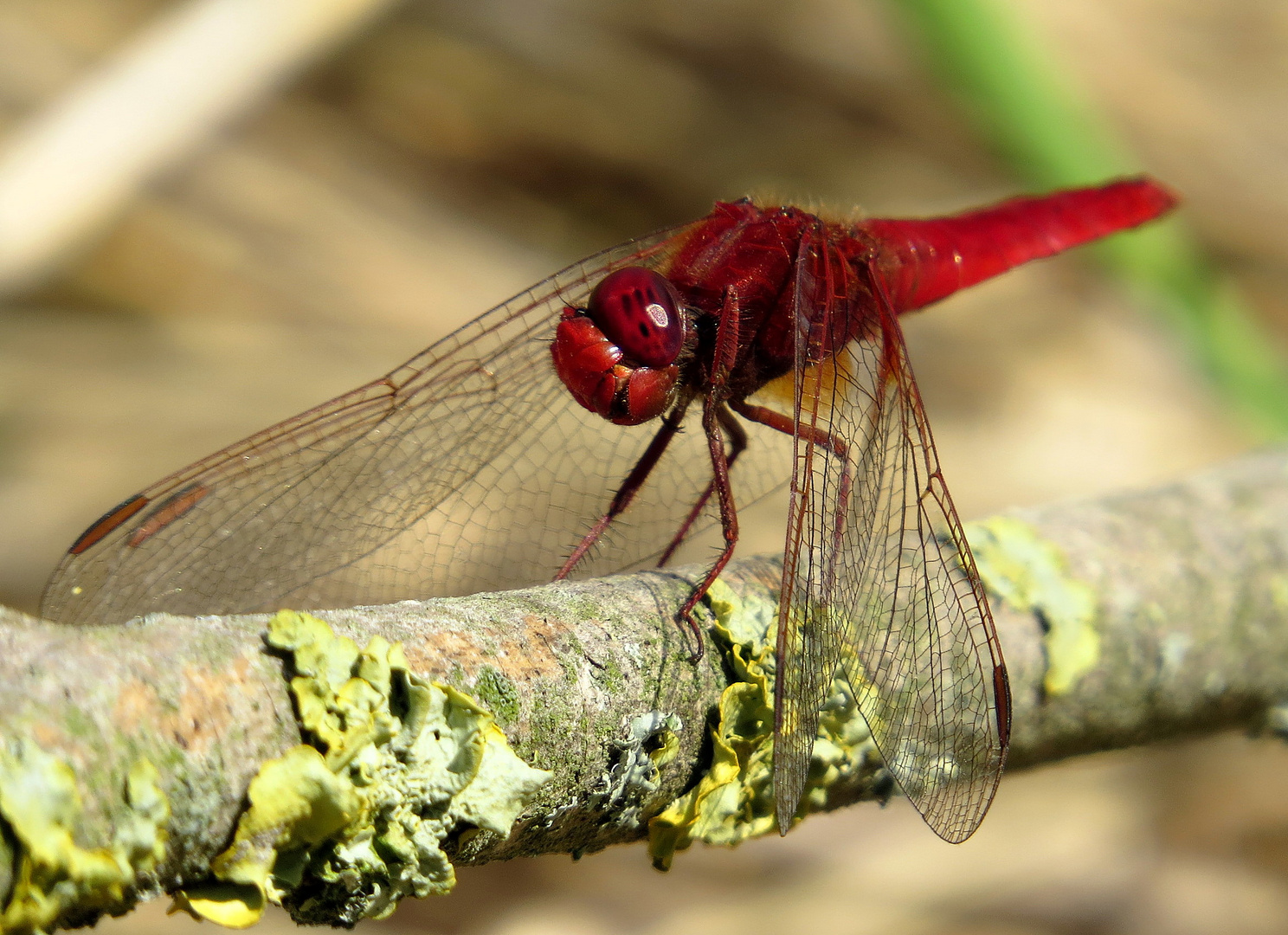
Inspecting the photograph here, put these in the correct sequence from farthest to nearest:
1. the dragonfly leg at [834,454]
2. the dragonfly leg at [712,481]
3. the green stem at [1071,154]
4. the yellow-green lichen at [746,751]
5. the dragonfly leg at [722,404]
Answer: the green stem at [1071,154] < the dragonfly leg at [712,481] < the dragonfly leg at [722,404] < the dragonfly leg at [834,454] < the yellow-green lichen at [746,751]

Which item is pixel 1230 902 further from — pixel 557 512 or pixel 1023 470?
pixel 557 512

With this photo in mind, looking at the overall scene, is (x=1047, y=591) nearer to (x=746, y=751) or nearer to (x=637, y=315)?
(x=746, y=751)

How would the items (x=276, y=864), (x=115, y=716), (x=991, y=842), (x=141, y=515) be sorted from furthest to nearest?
(x=991, y=842), (x=141, y=515), (x=276, y=864), (x=115, y=716)

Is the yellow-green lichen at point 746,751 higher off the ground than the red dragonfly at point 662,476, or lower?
lower

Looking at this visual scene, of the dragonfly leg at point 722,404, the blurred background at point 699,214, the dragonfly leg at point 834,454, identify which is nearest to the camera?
the dragonfly leg at point 834,454

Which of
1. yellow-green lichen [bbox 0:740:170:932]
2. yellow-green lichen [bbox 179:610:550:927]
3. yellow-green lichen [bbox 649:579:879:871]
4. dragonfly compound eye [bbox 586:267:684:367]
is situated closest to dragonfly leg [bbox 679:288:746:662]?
dragonfly compound eye [bbox 586:267:684:367]

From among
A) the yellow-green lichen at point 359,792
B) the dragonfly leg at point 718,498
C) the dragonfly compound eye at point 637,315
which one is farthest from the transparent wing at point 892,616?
the yellow-green lichen at point 359,792

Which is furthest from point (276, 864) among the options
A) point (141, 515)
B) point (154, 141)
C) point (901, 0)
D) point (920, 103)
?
point (920, 103)

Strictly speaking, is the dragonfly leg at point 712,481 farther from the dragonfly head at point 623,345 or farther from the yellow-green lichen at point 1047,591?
the yellow-green lichen at point 1047,591
